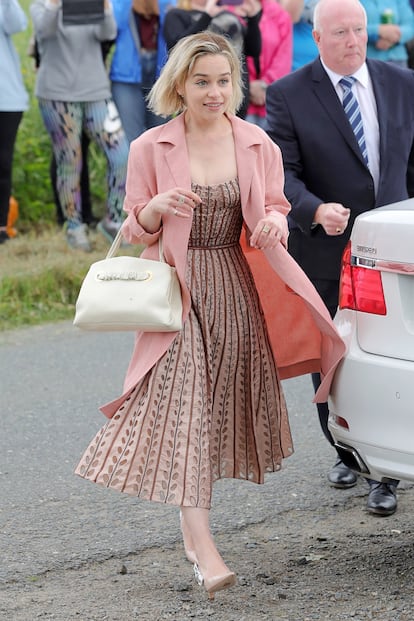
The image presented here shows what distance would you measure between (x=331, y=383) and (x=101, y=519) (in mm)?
1141

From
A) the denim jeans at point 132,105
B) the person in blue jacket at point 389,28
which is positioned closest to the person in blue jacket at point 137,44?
the denim jeans at point 132,105

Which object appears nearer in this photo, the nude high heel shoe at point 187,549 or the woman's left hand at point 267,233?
the woman's left hand at point 267,233

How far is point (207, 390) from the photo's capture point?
4.47 meters

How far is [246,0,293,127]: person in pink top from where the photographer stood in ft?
31.8

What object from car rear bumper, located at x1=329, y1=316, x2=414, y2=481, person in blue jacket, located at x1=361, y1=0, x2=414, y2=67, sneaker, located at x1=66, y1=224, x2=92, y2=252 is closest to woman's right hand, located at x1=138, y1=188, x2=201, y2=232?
car rear bumper, located at x1=329, y1=316, x2=414, y2=481

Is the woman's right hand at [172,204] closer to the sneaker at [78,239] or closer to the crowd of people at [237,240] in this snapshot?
the crowd of people at [237,240]

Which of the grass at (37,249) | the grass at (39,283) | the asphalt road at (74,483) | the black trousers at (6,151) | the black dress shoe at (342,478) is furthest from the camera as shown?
the black trousers at (6,151)

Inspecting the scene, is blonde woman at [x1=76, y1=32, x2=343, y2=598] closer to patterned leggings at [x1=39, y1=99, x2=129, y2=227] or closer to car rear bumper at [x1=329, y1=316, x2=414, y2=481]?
car rear bumper at [x1=329, y1=316, x2=414, y2=481]

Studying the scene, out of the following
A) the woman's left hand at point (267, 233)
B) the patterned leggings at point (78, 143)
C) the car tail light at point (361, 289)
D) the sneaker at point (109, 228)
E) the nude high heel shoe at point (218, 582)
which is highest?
the woman's left hand at point (267, 233)

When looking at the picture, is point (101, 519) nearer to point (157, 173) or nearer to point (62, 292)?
point (157, 173)

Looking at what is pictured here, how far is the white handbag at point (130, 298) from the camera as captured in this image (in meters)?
4.25

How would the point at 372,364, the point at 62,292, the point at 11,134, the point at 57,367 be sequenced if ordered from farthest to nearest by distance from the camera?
the point at 11,134 → the point at 62,292 → the point at 57,367 → the point at 372,364

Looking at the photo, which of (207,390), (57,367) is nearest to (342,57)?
(207,390)

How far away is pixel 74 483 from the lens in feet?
18.2
